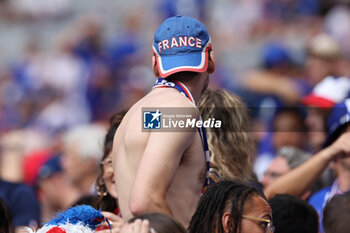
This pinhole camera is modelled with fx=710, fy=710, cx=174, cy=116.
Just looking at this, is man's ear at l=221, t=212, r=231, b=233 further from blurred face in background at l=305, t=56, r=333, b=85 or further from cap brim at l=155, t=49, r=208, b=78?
blurred face in background at l=305, t=56, r=333, b=85

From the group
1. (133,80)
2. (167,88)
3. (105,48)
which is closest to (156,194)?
(167,88)

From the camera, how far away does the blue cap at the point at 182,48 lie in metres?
3.33

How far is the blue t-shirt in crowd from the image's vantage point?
16.3 ft

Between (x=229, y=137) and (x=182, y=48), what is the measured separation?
83 cm

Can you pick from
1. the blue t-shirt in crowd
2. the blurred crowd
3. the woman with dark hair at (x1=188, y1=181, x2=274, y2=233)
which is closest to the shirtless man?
the woman with dark hair at (x1=188, y1=181, x2=274, y2=233)

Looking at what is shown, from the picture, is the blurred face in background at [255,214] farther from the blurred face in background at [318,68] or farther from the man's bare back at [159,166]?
the blurred face in background at [318,68]

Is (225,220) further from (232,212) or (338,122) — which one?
(338,122)

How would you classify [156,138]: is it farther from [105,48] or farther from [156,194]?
[105,48]

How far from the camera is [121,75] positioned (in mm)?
11805

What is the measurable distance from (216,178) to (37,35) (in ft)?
38.4

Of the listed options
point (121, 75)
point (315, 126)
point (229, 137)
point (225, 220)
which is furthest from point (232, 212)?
point (121, 75)

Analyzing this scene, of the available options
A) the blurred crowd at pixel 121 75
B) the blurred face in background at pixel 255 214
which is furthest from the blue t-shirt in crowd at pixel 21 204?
the blurred face in background at pixel 255 214

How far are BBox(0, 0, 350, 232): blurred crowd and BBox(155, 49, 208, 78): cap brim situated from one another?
6.39ft

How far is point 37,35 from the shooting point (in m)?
14.9
